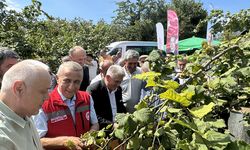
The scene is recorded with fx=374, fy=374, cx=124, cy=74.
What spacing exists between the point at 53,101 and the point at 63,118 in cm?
15

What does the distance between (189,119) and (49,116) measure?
151 cm

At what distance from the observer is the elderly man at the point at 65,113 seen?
2.68 metres

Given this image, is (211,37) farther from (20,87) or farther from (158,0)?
(158,0)

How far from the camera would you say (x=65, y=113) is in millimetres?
2781

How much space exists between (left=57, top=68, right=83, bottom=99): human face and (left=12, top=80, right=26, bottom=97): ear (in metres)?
1.08

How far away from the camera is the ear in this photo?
1756mm

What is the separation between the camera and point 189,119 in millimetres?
1435

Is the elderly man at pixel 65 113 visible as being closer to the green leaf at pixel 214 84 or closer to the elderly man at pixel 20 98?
the elderly man at pixel 20 98

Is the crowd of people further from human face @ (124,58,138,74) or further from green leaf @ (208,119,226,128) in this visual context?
green leaf @ (208,119,226,128)

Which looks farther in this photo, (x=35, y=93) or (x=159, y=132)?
(x=35, y=93)

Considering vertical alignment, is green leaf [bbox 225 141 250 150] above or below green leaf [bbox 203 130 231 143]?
below

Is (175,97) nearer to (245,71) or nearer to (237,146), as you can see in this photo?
(237,146)

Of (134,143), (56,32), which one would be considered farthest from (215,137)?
(56,32)

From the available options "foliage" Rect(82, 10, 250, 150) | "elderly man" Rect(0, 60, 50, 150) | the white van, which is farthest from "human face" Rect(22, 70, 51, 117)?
the white van
